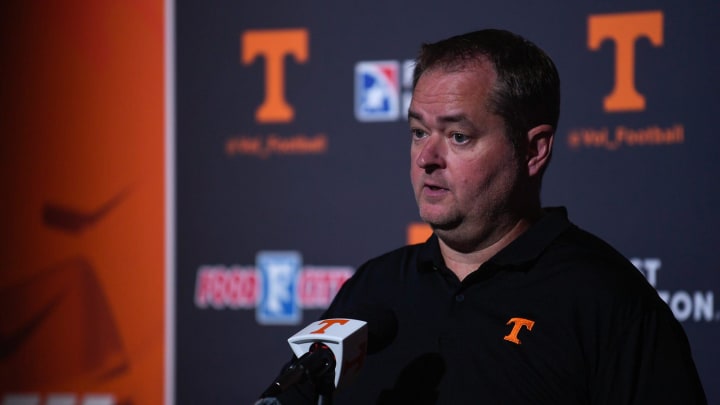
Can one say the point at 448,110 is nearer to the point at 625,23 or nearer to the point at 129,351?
the point at 625,23

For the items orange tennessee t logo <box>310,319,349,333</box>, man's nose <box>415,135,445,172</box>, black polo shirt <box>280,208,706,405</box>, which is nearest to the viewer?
orange tennessee t logo <box>310,319,349,333</box>

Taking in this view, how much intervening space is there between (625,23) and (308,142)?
109 centimetres

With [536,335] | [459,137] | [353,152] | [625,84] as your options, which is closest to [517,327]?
[536,335]

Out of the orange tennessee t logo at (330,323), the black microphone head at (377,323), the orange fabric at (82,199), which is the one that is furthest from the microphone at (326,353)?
the orange fabric at (82,199)

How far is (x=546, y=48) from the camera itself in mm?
2504

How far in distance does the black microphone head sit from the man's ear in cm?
38

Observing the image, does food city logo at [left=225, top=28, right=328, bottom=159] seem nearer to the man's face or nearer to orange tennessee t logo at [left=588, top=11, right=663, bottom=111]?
orange tennessee t logo at [left=588, top=11, right=663, bottom=111]

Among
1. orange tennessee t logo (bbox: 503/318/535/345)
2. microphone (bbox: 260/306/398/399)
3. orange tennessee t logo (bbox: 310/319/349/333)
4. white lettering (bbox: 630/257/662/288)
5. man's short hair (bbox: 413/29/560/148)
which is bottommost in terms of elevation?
white lettering (bbox: 630/257/662/288)

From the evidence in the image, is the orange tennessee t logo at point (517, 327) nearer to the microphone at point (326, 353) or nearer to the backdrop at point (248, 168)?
the microphone at point (326, 353)

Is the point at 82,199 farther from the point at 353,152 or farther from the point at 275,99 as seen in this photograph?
the point at 353,152

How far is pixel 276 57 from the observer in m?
2.77

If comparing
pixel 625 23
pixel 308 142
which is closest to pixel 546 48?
pixel 625 23

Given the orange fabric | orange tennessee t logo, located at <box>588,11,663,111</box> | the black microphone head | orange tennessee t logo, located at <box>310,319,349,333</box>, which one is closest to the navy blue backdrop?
orange tennessee t logo, located at <box>588,11,663,111</box>

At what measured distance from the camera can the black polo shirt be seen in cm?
118
